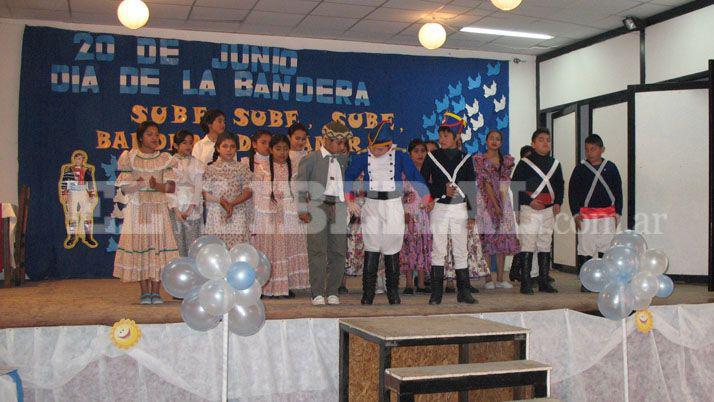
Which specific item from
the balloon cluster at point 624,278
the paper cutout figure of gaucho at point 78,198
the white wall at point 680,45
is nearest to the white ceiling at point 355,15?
the white wall at point 680,45

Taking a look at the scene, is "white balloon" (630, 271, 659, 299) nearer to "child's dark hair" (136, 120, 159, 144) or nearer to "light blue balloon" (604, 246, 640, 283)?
"light blue balloon" (604, 246, 640, 283)

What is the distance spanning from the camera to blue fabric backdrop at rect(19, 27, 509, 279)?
26.9ft

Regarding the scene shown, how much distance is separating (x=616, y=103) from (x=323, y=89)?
3.63 meters

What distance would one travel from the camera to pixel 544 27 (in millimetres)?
8703

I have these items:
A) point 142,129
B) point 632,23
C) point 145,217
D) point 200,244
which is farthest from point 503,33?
point 200,244

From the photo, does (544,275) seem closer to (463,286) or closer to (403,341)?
(463,286)

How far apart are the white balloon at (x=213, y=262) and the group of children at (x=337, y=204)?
5.32ft

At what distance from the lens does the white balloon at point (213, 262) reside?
12.7ft

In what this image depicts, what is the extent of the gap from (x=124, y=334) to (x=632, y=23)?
6.55m

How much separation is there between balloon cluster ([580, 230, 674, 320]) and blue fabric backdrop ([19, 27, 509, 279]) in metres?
4.98

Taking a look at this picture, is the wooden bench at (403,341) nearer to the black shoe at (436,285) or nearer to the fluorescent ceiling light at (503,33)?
the black shoe at (436,285)

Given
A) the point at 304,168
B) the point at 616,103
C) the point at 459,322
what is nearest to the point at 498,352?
the point at 459,322

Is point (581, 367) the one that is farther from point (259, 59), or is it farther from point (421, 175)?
point (259, 59)

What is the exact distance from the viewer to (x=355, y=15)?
322 inches
